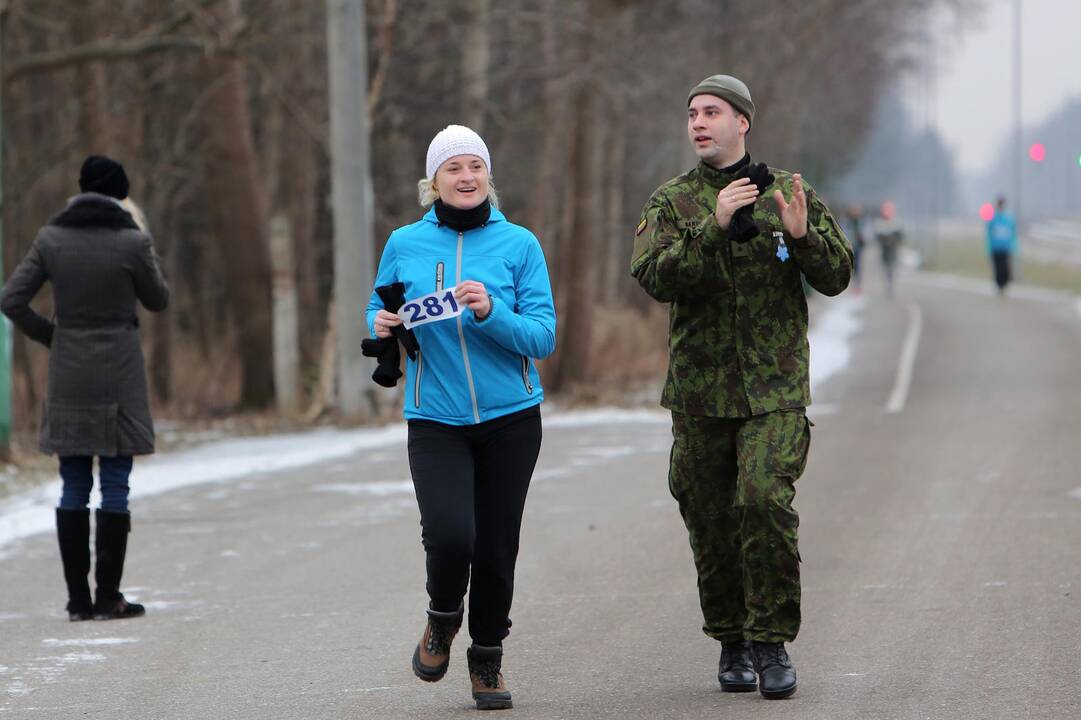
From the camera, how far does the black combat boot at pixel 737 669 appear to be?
6422mm

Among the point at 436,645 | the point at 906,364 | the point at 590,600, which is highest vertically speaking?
the point at 436,645

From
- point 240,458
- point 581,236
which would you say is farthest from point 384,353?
point 581,236

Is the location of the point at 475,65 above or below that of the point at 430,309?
above

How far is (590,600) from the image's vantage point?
8.46 meters

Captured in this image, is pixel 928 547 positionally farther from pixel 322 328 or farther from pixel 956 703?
pixel 322 328

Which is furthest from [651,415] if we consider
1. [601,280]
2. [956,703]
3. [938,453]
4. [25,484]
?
[601,280]

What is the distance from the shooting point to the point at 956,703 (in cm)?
616

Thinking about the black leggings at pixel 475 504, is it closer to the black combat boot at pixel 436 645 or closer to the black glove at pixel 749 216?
the black combat boot at pixel 436 645

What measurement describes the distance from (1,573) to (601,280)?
29497 millimetres

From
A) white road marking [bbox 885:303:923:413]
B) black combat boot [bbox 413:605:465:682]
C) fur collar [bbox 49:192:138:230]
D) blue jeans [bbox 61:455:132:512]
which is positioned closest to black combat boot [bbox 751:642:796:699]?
black combat boot [bbox 413:605:465:682]

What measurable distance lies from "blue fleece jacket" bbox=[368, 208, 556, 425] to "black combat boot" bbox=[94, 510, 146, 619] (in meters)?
2.63

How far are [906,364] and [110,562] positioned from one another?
17.7 metres

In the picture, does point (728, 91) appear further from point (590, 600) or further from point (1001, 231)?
point (1001, 231)

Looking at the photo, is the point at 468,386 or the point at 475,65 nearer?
the point at 468,386
